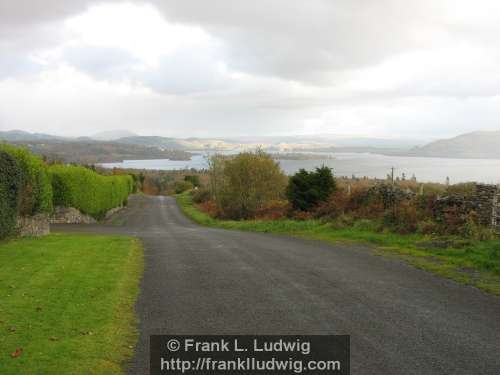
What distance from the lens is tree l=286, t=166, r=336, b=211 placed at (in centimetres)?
3578

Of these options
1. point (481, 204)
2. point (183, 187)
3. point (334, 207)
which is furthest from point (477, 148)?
point (183, 187)

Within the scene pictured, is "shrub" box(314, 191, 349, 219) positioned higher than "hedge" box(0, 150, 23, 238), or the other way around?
"hedge" box(0, 150, 23, 238)

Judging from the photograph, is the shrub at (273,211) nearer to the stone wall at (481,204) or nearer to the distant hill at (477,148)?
the stone wall at (481,204)

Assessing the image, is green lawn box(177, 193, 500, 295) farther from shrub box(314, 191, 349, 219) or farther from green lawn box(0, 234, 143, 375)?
green lawn box(0, 234, 143, 375)

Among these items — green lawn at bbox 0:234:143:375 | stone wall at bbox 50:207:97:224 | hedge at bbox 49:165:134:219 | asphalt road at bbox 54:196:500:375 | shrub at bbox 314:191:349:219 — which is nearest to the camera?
green lawn at bbox 0:234:143:375

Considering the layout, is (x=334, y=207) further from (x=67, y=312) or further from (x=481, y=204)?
(x=67, y=312)

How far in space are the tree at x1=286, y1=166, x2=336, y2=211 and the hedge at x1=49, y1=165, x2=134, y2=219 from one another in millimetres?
19193

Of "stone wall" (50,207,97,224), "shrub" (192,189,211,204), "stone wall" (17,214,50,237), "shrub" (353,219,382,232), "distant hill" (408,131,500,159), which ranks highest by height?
"distant hill" (408,131,500,159)

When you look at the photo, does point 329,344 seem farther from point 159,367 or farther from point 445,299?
point 445,299

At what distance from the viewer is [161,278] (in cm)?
1227

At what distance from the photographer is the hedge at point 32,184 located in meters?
23.7

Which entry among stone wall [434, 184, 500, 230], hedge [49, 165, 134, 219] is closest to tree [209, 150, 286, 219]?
hedge [49, 165, 134, 219]

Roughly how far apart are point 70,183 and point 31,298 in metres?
34.1

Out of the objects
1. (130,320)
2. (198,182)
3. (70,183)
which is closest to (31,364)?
(130,320)
